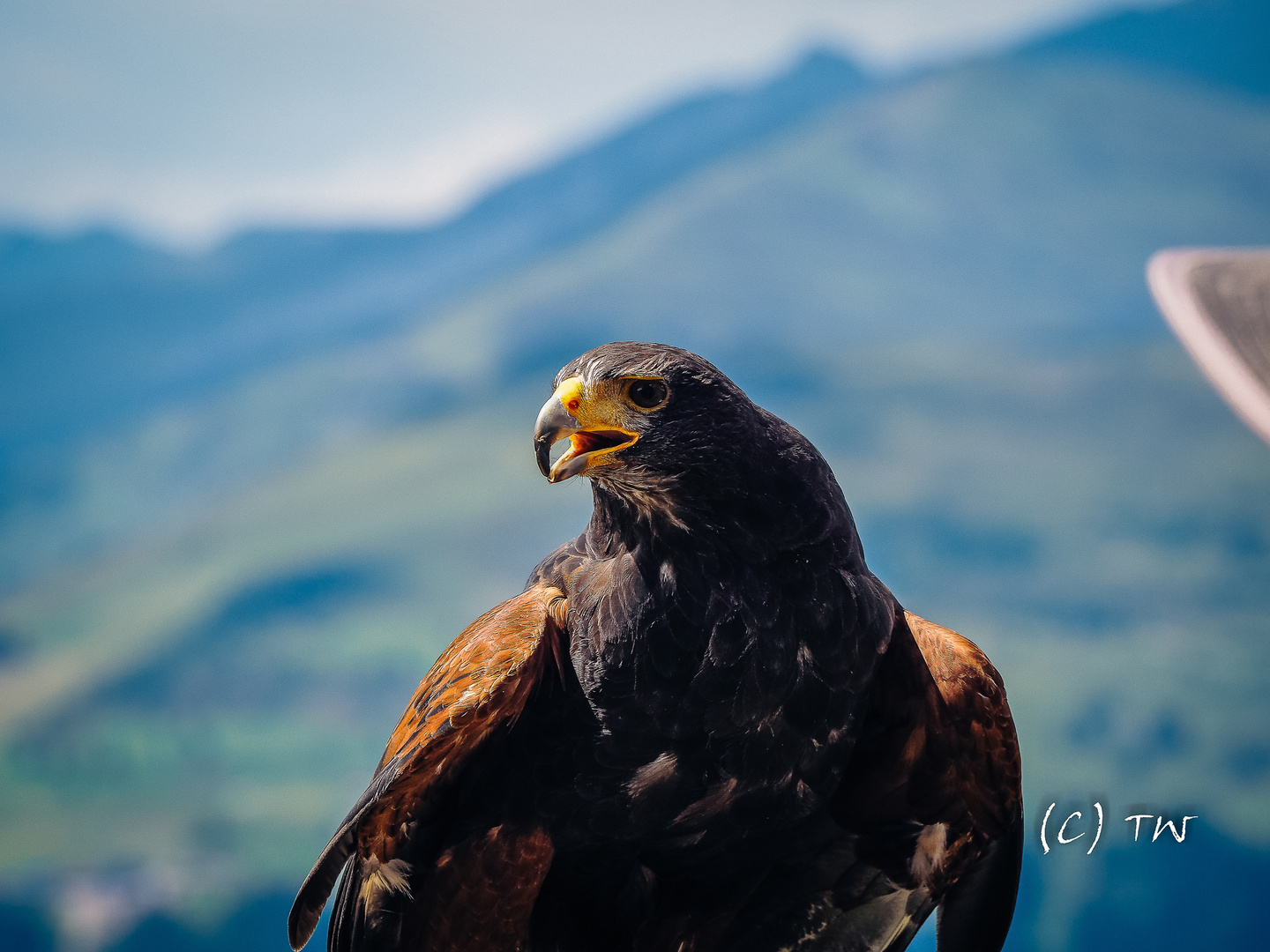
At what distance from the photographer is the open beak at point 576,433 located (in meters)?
1.35

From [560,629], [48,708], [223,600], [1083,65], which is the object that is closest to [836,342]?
[1083,65]

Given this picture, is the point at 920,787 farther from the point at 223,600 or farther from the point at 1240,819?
the point at 223,600

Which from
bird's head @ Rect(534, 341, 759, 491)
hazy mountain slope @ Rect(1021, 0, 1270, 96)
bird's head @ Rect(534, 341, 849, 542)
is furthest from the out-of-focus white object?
hazy mountain slope @ Rect(1021, 0, 1270, 96)

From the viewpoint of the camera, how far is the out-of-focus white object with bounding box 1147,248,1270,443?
1966 mm

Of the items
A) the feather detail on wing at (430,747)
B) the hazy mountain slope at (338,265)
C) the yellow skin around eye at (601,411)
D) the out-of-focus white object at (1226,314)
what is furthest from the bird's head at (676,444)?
the hazy mountain slope at (338,265)

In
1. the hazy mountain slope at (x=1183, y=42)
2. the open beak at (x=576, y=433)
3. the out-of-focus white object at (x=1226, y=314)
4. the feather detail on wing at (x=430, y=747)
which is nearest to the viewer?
the open beak at (x=576, y=433)

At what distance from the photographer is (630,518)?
148 cm

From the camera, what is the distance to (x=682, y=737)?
147 cm

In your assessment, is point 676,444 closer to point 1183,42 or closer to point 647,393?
point 647,393

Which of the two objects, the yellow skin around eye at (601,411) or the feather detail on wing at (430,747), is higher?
the yellow skin around eye at (601,411)

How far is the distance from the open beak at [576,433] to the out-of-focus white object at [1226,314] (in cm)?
129

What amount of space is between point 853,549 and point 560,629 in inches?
18.2

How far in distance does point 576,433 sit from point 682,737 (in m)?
0.47

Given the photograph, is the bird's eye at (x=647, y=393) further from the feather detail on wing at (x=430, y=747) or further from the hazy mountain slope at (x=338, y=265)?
the hazy mountain slope at (x=338, y=265)
